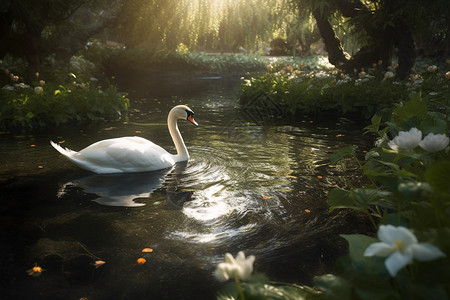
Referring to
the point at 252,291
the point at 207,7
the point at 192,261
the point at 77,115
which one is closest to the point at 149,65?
the point at 207,7

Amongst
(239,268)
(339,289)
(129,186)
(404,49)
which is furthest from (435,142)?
(404,49)

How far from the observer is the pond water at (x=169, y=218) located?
3.10m

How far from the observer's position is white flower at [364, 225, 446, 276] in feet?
4.39

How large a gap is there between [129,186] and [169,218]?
1.22 meters

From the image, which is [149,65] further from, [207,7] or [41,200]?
[41,200]

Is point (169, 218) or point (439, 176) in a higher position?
point (439, 176)

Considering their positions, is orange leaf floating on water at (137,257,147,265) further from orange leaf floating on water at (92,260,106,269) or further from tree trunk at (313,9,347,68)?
tree trunk at (313,9,347,68)

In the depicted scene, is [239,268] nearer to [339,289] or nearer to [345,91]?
[339,289]

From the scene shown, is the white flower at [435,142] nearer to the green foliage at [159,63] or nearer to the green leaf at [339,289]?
the green leaf at [339,289]

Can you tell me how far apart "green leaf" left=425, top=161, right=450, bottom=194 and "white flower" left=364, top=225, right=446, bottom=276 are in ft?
1.26

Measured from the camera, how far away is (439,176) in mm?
1686

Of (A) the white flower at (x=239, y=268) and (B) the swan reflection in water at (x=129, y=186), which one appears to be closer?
(A) the white flower at (x=239, y=268)

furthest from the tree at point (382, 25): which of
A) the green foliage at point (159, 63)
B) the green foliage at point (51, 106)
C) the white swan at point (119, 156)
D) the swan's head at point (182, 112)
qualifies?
the green foliage at point (159, 63)

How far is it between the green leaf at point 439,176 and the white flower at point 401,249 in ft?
1.26
